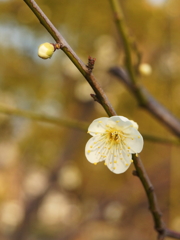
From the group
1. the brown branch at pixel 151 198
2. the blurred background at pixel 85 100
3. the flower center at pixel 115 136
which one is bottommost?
the brown branch at pixel 151 198

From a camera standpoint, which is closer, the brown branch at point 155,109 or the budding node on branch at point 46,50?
the budding node on branch at point 46,50

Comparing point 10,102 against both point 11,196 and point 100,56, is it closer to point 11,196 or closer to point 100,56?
point 100,56

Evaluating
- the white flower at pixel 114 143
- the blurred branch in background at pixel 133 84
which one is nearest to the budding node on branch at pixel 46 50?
the white flower at pixel 114 143

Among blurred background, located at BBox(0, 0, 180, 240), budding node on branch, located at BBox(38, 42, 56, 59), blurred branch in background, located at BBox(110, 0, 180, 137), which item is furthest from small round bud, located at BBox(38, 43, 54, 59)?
blurred background, located at BBox(0, 0, 180, 240)

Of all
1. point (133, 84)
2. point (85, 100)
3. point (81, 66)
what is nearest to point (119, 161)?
point (81, 66)

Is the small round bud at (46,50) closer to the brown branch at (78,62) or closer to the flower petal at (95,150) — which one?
the brown branch at (78,62)

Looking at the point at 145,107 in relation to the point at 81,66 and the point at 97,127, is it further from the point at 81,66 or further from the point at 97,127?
the point at 81,66
